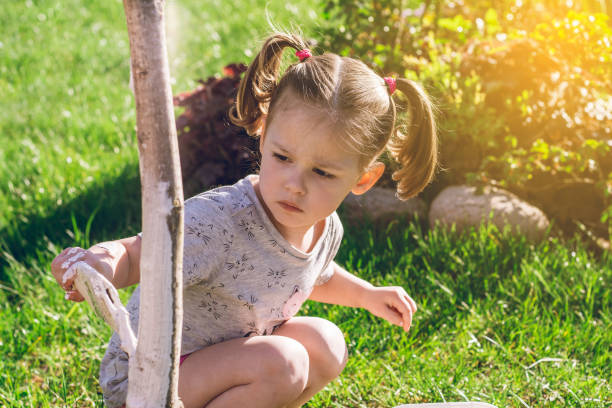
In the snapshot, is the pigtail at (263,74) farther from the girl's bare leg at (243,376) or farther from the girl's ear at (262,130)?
the girl's bare leg at (243,376)

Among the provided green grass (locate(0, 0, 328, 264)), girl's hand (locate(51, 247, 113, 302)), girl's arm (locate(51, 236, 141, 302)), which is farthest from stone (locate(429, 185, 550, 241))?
girl's hand (locate(51, 247, 113, 302))

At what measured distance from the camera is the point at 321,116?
68.4 inches

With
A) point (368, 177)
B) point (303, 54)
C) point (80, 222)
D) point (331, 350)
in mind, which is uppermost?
point (303, 54)

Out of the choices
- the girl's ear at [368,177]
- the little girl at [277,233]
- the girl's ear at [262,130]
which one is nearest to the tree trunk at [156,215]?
the little girl at [277,233]

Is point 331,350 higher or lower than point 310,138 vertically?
lower

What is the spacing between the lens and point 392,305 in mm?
2139

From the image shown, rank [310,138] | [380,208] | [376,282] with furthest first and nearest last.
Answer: [380,208]
[376,282]
[310,138]

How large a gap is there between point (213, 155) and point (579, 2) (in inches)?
101

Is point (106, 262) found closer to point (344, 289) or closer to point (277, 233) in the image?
point (277, 233)

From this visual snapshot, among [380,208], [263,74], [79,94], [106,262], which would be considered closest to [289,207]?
[263,74]

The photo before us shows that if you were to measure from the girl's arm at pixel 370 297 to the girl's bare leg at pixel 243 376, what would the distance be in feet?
1.28

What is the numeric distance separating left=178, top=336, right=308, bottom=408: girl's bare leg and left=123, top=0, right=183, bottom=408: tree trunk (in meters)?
0.54

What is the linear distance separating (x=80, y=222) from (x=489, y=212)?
2025 millimetres

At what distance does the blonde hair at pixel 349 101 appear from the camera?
1775 mm
